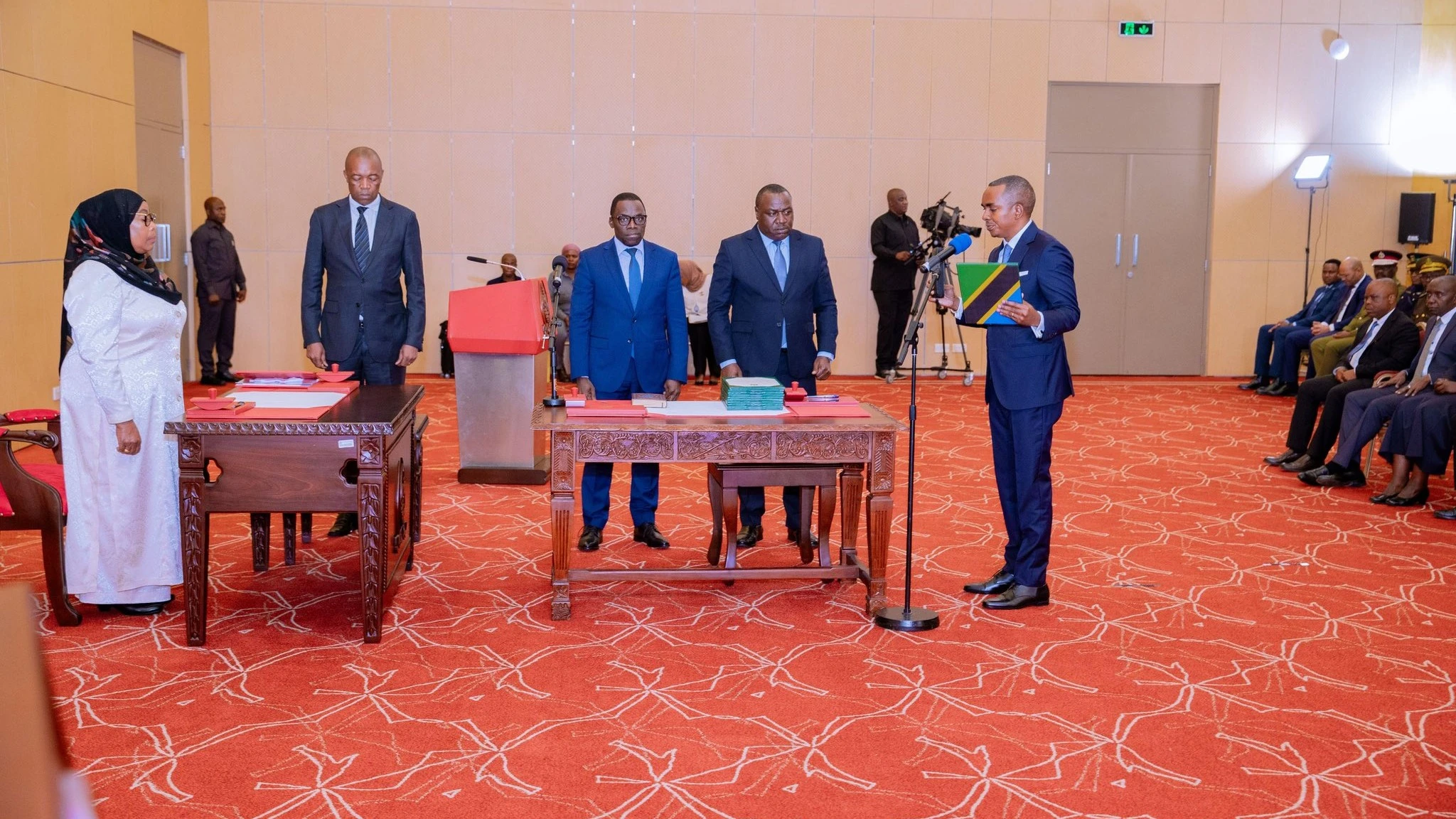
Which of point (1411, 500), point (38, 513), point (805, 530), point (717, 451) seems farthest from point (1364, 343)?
point (38, 513)

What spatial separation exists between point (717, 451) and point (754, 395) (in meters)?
0.37

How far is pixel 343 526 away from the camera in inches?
247

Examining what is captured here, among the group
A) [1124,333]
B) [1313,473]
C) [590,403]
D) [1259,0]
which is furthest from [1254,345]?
[590,403]

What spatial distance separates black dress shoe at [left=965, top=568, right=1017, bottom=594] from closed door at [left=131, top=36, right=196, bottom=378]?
28.0 feet

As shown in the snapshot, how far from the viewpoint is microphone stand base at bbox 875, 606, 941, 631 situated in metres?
4.76

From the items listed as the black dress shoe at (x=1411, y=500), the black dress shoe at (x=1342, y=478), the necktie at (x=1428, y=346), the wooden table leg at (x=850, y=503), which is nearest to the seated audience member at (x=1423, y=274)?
the necktie at (x=1428, y=346)

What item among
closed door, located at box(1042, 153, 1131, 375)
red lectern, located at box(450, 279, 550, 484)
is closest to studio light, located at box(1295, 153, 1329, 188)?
closed door, located at box(1042, 153, 1131, 375)

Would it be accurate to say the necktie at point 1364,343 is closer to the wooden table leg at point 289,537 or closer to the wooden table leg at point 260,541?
the wooden table leg at point 289,537

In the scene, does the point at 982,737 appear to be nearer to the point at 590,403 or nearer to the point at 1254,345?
the point at 590,403

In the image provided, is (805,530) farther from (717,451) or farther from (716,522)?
(717,451)

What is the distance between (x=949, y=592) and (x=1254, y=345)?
1004 cm

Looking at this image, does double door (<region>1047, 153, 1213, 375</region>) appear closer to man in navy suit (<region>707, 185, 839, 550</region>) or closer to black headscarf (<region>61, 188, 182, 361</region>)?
man in navy suit (<region>707, 185, 839, 550</region>)

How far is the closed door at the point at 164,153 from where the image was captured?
1097 centimetres

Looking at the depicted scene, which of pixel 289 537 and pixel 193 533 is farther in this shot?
pixel 289 537
